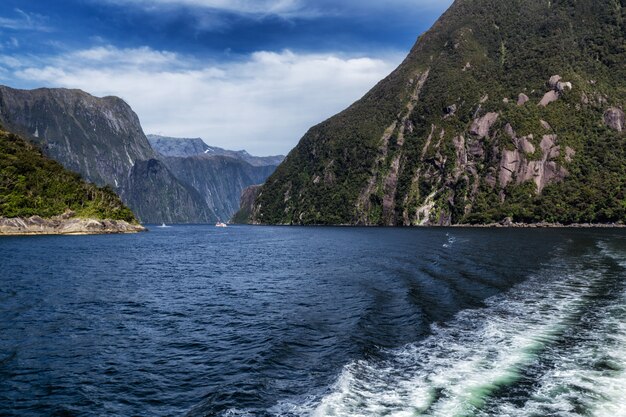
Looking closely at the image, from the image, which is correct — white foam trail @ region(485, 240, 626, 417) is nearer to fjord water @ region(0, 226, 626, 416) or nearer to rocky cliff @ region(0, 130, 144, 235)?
fjord water @ region(0, 226, 626, 416)

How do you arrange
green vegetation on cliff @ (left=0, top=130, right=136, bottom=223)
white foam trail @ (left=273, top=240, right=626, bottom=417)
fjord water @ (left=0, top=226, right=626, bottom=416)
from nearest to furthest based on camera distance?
white foam trail @ (left=273, top=240, right=626, bottom=417) → fjord water @ (left=0, top=226, right=626, bottom=416) → green vegetation on cliff @ (left=0, top=130, right=136, bottom=223)

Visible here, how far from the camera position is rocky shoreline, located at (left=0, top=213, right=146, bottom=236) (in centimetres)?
14579

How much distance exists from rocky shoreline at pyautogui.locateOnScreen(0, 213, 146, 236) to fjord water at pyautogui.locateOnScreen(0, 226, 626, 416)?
120 metres

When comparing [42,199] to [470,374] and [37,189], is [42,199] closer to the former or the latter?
[37,189]

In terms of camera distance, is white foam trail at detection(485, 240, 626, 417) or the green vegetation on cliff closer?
white foam trail at detection(485, 240, 626, 417)

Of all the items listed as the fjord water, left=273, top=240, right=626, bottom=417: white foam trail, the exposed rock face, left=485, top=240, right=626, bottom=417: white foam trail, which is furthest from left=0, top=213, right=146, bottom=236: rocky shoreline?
left=485, top=240, right=626, bottom=417: white foam trail

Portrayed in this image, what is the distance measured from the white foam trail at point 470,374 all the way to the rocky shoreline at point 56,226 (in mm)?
164907

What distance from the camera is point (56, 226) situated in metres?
163

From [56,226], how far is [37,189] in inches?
628

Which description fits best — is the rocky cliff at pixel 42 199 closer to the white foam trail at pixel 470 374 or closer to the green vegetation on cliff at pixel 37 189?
the green vegetation on cliff at pixel 37 189

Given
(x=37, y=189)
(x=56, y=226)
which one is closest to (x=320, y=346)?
(x=56, y=226)

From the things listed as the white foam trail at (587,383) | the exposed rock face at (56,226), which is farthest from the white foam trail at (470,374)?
the exposed rock face at (56,226)

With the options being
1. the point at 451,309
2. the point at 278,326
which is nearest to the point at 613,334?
the point at 451,309

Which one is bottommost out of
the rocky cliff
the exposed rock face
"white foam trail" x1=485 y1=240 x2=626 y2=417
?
the exposed rock face
